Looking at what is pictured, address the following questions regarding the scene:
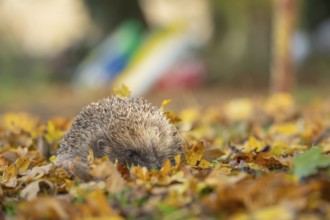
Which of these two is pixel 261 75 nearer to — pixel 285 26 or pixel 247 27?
pixel 247 27

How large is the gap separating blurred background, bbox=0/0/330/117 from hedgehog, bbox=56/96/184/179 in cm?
884

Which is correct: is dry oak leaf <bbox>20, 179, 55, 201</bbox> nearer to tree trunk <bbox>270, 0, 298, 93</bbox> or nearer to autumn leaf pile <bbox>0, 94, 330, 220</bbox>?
autumn leaf pile <bbox>0, 94, 330, 220</bbox>

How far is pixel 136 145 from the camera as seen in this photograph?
19.5 ft

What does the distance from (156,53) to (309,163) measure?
14636 millimetres

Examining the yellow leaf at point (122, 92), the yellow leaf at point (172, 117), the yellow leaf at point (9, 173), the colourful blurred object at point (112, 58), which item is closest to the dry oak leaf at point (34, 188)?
the yellow leaf at point (9, 173)

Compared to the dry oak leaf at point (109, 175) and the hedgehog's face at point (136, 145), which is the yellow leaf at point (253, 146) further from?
the dry oak leaf at point (109, 175)

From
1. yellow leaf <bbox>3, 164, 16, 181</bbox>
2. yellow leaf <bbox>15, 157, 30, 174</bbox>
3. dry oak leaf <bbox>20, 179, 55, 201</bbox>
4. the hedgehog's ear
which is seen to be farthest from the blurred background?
dry oak leaf <bbox>20, 179, 55, 201</bbox>

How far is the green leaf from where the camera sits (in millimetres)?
4301

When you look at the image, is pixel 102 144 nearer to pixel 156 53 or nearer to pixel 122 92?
pixel 122 92

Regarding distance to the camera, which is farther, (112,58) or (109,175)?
(112,58)

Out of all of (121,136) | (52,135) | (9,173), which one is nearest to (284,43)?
(52,135)

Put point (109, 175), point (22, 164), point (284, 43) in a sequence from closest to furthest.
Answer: point (109, 175), point (22, 164), point (284, 43)

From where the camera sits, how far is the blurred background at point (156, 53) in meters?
18.9

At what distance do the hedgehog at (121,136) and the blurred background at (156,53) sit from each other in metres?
8.84
